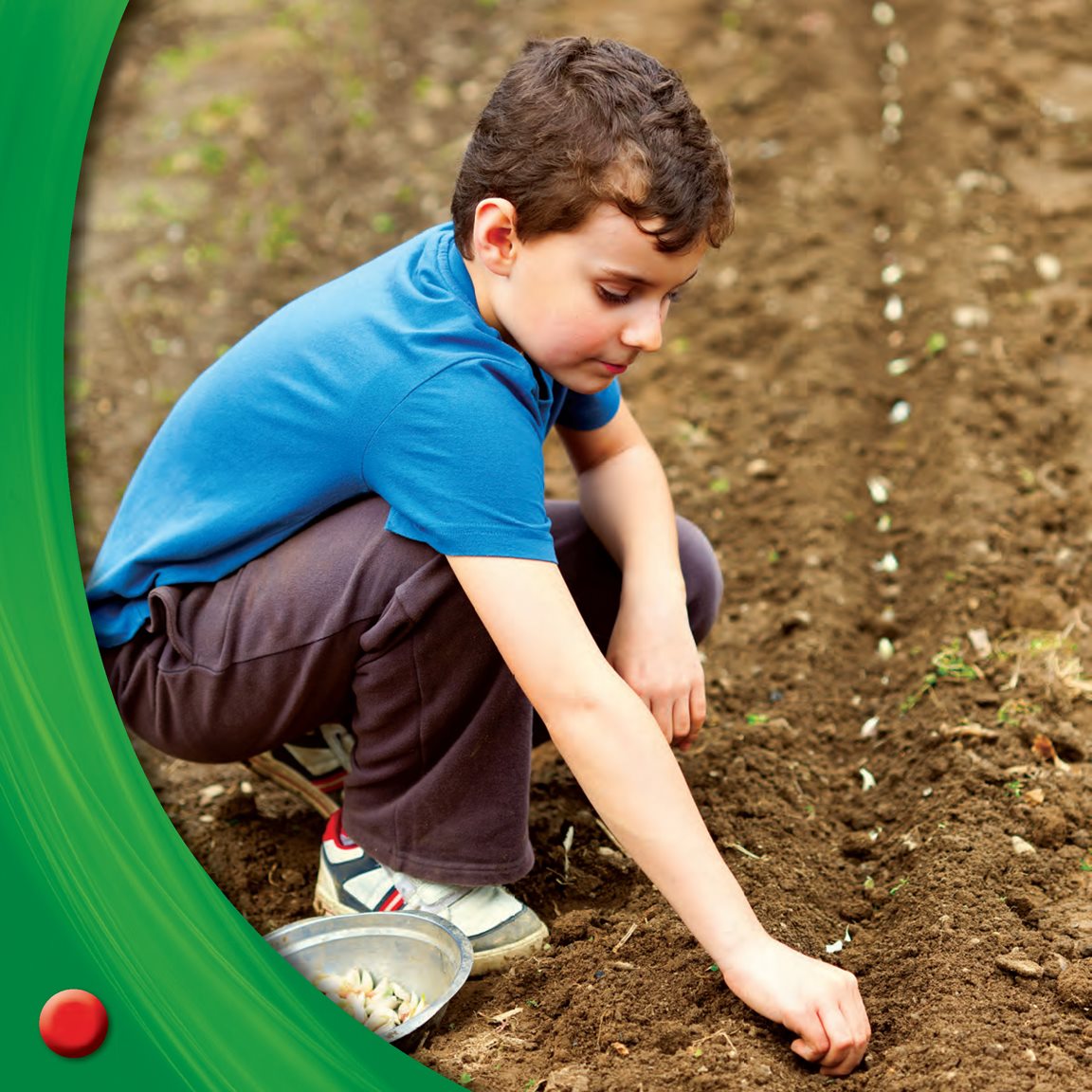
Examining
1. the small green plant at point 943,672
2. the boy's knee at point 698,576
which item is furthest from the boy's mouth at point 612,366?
the small green plant at point 943,672

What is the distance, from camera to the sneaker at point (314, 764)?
2316 mm

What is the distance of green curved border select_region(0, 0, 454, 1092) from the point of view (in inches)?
63.2

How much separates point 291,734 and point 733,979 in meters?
0.78

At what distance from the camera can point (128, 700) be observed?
6.93ft

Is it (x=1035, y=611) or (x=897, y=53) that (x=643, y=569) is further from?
(x=897, y=53)

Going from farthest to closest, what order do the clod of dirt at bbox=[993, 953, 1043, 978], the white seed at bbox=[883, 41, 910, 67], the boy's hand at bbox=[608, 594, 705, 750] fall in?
1. the white seed at bbox=[883, 41, 910, 67]
2. the boy's hand at bbox=[608, 594, 705, 750]
3. the clod of dirt at bbox=[993, 953, 1043, 978]

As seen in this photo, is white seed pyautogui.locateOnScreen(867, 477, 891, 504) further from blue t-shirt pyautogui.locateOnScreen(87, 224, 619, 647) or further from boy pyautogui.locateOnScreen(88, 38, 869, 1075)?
blue t-shirt pyautogui.locateOnScreen(87, 224, 619, 647)

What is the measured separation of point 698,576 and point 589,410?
35cm

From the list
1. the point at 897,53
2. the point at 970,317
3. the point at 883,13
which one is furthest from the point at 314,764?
the point at 883,13

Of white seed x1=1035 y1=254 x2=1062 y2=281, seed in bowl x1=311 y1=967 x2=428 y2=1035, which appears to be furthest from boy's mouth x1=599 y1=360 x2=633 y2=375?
white seed x1=1035 y1=254 x2=1062 y2=281

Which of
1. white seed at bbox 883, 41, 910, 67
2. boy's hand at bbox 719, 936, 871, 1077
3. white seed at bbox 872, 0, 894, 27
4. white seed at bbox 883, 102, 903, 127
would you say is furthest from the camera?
white seed at bbox 872, 0, 894, 27

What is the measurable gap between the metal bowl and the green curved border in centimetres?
25

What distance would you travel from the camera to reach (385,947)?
2.02m

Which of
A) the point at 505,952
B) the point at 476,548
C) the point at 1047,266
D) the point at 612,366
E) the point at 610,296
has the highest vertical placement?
the point at 610,296
